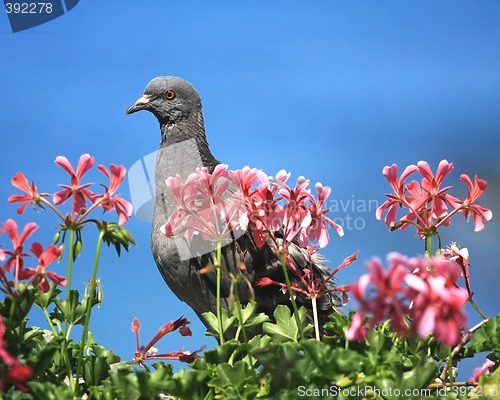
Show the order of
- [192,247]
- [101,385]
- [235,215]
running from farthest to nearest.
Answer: [192,247], [235,215], [101,385]

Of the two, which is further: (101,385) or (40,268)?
(101,385)

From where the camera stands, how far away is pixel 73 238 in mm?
2051

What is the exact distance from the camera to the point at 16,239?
76.8 inches

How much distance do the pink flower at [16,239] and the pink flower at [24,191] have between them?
263 millimetres

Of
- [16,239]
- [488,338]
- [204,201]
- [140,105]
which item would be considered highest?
[140,105]

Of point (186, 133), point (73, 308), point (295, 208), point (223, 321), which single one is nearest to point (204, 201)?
point (295, 208)

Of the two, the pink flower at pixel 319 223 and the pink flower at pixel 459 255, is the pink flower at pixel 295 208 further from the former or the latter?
the pink flower at pixel 459 255

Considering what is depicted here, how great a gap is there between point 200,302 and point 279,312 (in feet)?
6.71

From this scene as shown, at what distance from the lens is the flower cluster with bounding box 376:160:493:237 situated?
2.51 meters

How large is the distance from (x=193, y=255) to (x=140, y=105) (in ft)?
5.61

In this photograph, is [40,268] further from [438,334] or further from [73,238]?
[438,334]

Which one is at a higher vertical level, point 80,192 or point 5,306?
point 80,192

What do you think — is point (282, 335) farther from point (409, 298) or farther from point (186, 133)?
point (186, 133)

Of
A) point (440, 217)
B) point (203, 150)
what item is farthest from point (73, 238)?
point (203, 150)
